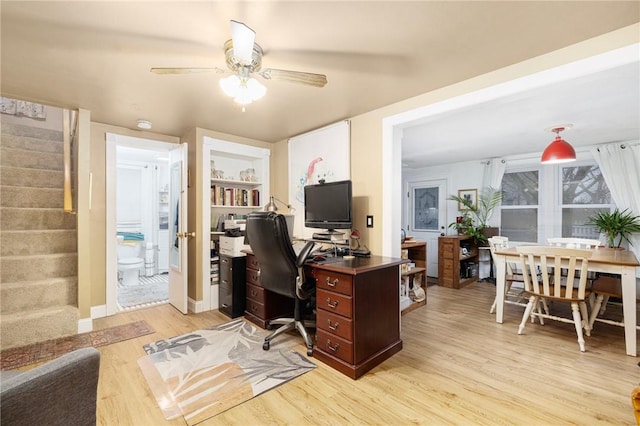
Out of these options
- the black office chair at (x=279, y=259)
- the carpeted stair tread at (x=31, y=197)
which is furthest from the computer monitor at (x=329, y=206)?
the carpeted stair tread at (x=31, y=197)

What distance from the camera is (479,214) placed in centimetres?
538

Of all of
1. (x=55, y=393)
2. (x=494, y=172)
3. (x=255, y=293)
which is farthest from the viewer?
(x=494, y=172)

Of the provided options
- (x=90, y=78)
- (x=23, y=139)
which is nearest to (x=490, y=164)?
(x=90, y=78)

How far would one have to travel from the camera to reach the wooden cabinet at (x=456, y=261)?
183 inches

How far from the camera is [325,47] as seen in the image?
1.79 m

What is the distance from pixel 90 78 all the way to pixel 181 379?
2397mm

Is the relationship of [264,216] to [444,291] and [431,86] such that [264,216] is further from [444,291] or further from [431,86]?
[444,291]

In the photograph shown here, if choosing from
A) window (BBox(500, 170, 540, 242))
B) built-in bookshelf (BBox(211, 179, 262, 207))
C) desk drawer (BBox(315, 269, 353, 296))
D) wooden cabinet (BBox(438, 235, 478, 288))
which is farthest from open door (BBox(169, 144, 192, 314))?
window (BBox(500, 170, 540, 242))

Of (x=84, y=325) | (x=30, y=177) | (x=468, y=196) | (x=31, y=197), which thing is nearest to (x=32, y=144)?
(x=30, y=177)

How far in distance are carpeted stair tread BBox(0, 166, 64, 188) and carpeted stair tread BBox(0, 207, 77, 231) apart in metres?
0.42

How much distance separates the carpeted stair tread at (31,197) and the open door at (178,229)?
129cm

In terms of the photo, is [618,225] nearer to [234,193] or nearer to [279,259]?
[279,259]

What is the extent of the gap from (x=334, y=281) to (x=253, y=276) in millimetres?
1318

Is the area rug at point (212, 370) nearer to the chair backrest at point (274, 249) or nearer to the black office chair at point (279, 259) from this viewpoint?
the black office chair at point (279, 259)
